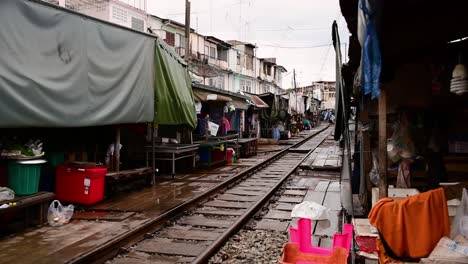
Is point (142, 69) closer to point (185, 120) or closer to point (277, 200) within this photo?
point (185, 120)

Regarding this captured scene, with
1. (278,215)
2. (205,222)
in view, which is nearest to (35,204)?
(205,222)

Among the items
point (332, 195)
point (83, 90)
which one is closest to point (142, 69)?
point (83, 90)

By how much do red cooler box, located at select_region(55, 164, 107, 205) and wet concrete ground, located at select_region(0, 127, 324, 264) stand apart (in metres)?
0.35

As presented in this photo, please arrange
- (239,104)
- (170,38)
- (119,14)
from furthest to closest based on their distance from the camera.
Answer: (170,38) < (119,14) < (239,104)

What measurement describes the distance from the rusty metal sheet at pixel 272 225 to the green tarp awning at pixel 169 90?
463 cm

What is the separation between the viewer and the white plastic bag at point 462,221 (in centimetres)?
313

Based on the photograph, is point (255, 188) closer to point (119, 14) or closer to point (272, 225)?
point (272, 225)

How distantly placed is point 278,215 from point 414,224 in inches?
206

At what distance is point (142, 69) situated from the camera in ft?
33.2

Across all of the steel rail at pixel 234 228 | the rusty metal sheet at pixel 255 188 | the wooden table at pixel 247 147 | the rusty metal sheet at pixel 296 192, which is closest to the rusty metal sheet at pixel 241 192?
the rusty metal sheet at pixel 255 188

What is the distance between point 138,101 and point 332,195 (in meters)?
5.45

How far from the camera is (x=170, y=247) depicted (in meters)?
6.12

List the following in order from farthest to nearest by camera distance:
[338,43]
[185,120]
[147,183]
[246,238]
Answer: [185,120] → [147,183] → [246,238] → [338,43]

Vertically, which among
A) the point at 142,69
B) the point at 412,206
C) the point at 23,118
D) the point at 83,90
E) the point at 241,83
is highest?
the point at 241,83
